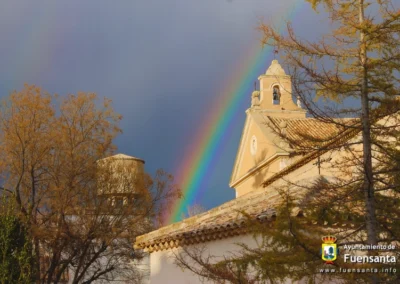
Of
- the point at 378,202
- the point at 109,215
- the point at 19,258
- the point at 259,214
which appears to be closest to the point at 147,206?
the point at 109,215

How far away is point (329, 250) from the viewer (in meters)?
8.05

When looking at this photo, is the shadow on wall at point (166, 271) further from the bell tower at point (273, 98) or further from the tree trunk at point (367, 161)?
the bell tower at point (273, 98)

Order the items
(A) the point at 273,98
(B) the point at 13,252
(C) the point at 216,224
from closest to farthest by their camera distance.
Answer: (C) the point at 216,224 < (B) the point at 13,252 < (A) the point at 273,98

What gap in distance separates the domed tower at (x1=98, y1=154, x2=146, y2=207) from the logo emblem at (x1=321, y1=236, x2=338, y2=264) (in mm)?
17442

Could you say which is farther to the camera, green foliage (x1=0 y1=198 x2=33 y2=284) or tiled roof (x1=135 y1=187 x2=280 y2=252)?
green foliage (x1=0 y1=198 x2=33 y2=284)

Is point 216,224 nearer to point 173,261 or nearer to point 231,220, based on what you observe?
point 231,220

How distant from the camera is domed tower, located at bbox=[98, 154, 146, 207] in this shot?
24844mm

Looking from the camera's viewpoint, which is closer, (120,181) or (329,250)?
(329,250)

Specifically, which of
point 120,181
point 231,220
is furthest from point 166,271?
point 120,181

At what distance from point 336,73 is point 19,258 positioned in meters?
8.74

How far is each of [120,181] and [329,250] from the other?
18259 mm

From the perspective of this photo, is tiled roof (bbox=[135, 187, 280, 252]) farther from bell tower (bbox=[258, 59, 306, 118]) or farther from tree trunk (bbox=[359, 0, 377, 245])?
bell tower (bbox=[258, 59, 306, 118])

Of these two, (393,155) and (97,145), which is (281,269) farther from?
(97,145)

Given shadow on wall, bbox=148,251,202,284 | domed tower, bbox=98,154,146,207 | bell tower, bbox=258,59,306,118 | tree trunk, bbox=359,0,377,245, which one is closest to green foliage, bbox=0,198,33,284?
shadow on wall, bbox=148,251,202,284
